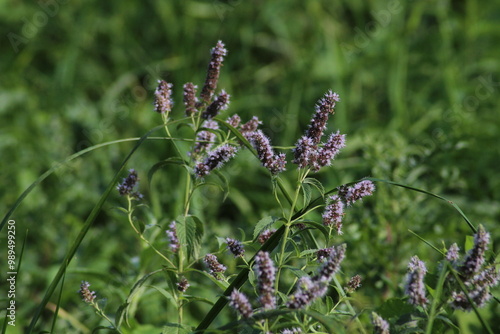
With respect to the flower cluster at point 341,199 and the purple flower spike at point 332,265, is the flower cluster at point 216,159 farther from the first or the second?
the purple flower spike at point 332,265

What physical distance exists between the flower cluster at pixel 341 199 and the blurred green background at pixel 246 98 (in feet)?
3.80

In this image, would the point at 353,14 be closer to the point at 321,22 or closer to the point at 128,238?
the point at 321,22

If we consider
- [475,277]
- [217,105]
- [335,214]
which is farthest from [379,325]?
[217,105]

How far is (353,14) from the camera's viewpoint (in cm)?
489

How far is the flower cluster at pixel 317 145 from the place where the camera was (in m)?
1.36

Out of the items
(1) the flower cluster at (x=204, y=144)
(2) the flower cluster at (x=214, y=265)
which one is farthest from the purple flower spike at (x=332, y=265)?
(1) the flower cluster at (x=204, y=144)

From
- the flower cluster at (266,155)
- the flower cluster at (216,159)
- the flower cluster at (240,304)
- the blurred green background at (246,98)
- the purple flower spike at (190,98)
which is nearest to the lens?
the flower cluster at (240,304)

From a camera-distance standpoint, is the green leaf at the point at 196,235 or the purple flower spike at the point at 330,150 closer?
the purple flower spike at the point at 330,150

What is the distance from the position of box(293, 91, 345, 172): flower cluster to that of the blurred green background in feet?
3.96

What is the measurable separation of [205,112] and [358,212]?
1159 mm

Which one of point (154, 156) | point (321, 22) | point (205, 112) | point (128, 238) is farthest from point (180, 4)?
point (205, 112)

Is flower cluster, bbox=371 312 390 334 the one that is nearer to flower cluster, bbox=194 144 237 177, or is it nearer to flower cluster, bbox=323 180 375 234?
flower cluster, bbox=323 180 375 234

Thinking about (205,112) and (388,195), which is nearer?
(205,112)

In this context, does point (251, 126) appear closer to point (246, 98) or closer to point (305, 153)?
point (305, 153)
